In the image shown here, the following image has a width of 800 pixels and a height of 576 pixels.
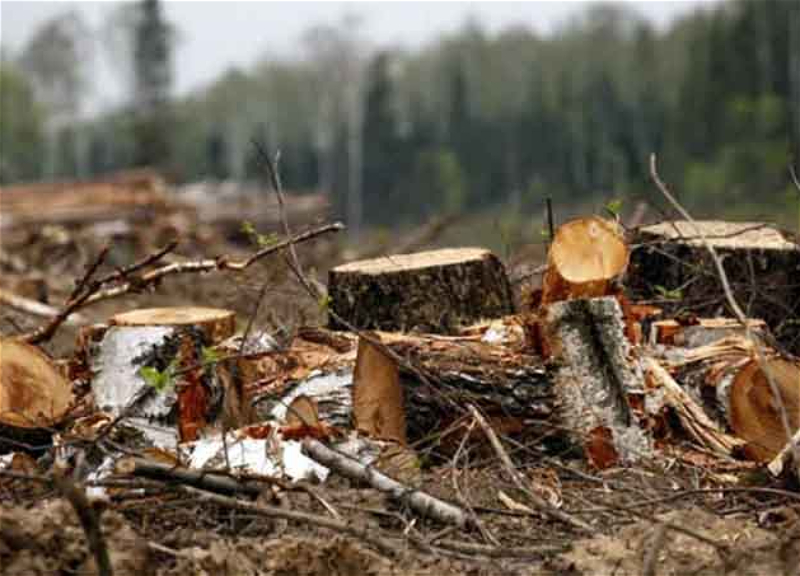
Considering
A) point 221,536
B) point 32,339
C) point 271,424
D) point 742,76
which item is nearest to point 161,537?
point 221,536

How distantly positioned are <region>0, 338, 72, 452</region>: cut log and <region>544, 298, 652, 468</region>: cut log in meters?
1.84

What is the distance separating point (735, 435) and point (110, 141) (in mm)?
65000

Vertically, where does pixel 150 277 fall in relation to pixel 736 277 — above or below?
above

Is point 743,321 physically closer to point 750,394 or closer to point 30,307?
point 750,394

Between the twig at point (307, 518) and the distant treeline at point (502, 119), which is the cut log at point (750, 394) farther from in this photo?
the distant treeline at point (502, 119)

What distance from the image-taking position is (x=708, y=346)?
5.71 metres

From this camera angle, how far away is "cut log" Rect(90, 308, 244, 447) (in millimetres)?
5242

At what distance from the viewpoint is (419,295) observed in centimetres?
593

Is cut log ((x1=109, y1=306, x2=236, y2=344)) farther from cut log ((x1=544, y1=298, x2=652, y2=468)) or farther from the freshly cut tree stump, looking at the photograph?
cut log ((x1=544, y1=298, x2=652, y2=468))

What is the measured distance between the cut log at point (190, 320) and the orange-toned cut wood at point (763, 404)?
201 centimetres

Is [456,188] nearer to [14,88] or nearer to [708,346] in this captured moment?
[14,88]

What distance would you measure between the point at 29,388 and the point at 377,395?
128 centimetres

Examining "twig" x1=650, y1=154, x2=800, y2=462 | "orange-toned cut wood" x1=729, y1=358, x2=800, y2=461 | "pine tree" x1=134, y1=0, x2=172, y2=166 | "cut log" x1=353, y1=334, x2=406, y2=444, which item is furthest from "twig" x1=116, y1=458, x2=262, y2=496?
"pine tree" x1=134, y1=0, x2=172, y2=166

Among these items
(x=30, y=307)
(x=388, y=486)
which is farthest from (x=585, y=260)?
A: (x=30, y=307)
